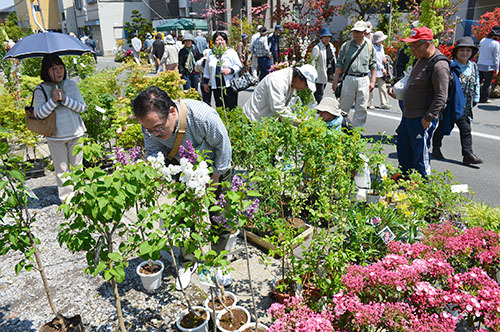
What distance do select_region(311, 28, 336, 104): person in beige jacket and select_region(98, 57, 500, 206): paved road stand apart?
4.44ft

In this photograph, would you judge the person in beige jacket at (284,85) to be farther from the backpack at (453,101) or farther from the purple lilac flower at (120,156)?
the purple lilac flower at (120,156)

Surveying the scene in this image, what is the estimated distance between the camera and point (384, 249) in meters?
2.79

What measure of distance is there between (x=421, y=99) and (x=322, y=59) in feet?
16.4

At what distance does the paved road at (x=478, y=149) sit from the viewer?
4.86m

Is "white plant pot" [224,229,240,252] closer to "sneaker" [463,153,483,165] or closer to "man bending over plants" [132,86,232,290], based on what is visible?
"man bending over plants" [132,86,232,290]

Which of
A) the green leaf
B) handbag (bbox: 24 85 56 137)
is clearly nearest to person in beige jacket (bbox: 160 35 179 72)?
handbag (bbox: 24 85 56 137)

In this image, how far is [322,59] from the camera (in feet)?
28.4

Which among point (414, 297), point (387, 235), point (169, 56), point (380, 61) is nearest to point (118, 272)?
point (414, 297)

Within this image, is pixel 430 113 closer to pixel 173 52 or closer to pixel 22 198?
pixel 22 198

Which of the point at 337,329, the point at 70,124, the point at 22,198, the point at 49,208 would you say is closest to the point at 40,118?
the point at 70,124

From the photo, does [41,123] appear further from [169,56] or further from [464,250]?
[169,56]

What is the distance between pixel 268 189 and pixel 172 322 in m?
1.32

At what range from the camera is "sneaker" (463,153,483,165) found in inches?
218

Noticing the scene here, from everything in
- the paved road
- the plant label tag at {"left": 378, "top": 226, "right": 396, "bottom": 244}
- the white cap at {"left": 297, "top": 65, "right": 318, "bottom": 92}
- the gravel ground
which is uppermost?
the white cap at {"left": 297, "top": 65, "right": 318, "bottom": 92}
